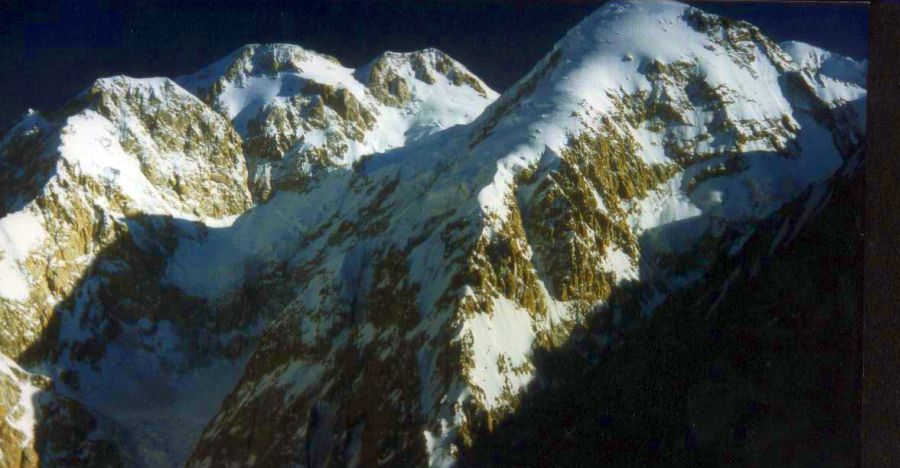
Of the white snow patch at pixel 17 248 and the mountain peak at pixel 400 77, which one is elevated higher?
the mountain peak at pixel 400 77

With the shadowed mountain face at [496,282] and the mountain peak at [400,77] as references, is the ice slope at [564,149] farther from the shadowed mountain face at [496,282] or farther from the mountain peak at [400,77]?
the mountain peak at [400,77]

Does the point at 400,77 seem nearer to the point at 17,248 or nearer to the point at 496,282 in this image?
the point at 496,282

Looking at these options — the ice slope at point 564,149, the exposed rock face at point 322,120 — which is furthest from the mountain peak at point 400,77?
the ice slope at point 564,149

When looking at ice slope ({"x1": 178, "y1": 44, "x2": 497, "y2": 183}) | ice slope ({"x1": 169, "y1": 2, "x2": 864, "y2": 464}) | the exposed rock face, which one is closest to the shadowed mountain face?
ice slope ({"x1": 169, "y1": 2, "x2": 864, "y2": 464})

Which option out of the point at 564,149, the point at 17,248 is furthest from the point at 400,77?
the point at 17,248

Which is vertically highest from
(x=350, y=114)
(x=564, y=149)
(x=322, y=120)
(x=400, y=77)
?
(x=322, y=120)

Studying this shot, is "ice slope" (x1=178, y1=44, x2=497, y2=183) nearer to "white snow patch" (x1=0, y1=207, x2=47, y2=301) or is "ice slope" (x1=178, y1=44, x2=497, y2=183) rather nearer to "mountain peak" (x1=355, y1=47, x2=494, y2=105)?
"mountain peak" (x1=355, y1=47, x2=494, y2=105)

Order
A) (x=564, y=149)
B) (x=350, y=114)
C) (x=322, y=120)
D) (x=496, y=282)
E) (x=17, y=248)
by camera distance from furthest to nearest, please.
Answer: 1. (x=322, y=120)
2. (x=350, y=114)
3. (x=564, y=149)
4. (x=17, y=248)
5. (x=496, y=282)

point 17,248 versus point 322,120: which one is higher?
point 322,120

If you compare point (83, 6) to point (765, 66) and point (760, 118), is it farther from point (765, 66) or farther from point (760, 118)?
point (760, 118)

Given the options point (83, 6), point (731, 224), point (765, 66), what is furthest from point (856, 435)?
point (83, 6)
